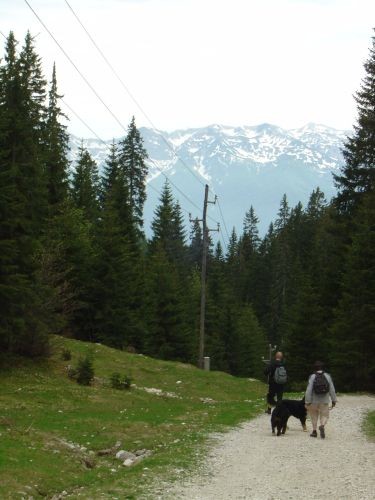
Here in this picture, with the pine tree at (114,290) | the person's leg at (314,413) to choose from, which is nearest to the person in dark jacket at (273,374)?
the person's leg at (314,413)

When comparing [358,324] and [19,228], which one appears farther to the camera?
[358,324]

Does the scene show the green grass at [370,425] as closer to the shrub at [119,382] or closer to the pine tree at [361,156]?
the shrub at [119,382]

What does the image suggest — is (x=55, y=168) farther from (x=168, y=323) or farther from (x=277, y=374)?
(x=277, y=374)

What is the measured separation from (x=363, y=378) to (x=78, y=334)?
22.7 metres

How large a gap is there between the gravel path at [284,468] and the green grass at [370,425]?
36 centimetres

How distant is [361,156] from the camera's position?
4803cm

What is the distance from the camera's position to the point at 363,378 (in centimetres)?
3666

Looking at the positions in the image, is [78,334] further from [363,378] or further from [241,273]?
[241,273]

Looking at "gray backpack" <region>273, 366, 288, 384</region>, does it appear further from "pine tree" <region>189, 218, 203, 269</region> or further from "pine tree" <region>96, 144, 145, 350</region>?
"pine tree" <region>189, 218, 203, 269</region>

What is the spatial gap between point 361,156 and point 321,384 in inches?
1324

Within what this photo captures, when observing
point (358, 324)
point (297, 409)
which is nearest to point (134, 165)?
point (358, 324)

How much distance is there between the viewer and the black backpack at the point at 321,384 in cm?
1783

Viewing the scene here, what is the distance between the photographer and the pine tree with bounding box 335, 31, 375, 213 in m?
46.6

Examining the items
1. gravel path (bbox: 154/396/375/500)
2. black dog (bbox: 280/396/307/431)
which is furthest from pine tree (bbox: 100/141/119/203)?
gravel path (bbox: 154/396/375/500)
